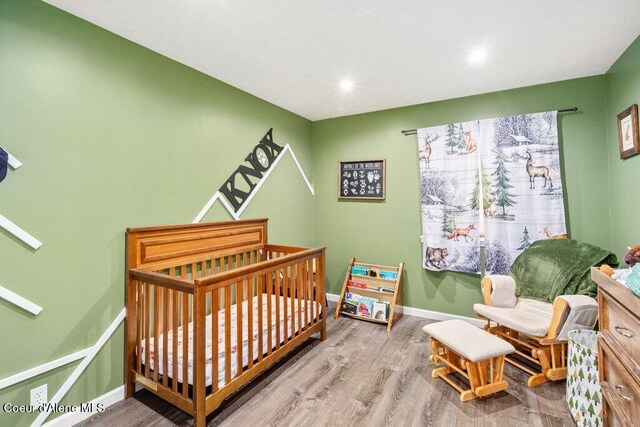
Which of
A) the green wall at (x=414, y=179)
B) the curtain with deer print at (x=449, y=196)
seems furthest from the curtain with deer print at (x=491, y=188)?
the green wall at (x=414, y=179)

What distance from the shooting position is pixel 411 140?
11.1ft

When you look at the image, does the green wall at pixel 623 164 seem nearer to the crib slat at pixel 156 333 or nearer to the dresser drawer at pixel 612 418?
the dresser drawer at pixel 612 418

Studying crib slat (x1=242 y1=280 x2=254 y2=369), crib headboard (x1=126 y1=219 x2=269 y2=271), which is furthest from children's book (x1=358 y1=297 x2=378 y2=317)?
crib slat (x1=242 y1=280 x2=254 y2=369)

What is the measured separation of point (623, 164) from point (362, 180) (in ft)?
7.48

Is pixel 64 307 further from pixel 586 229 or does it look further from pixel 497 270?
pixel 586 229

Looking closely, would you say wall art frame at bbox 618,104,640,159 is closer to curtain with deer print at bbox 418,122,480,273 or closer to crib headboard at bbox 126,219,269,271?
curtain with deer print at bbox 418,122,480,273

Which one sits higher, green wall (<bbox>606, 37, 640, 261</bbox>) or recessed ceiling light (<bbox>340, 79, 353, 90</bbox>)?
recessed ceiling light (<bbox>340, 79, 353, 90</bbox>)

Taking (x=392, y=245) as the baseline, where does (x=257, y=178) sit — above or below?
above

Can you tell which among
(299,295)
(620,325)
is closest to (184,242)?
(299,295)

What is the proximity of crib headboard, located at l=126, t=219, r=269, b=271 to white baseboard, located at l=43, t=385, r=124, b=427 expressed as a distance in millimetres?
815

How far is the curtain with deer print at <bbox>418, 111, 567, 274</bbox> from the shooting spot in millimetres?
2676

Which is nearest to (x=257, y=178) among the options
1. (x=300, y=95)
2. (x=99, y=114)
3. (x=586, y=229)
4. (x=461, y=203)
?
(x=300, y=95)

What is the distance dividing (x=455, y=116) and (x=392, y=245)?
156 cm

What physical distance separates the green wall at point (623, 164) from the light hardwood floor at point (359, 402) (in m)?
1.24
